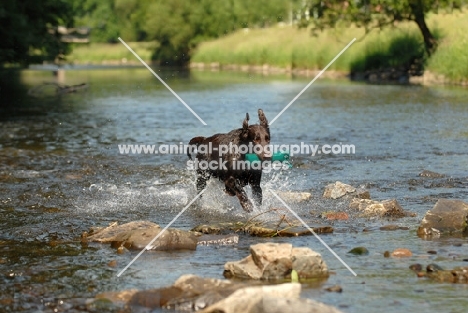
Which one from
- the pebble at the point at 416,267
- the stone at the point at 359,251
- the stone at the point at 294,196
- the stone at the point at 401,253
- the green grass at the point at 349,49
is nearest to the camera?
the pebble at the point at 416,267

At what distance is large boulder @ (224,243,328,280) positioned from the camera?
784 cm

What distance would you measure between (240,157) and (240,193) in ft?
1.55

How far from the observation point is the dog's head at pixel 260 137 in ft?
35.9

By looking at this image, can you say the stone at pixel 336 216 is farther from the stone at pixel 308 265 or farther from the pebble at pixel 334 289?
the pebble at pixel 334 289

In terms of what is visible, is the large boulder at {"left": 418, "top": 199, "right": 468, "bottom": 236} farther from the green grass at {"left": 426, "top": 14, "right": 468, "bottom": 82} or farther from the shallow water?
the green grass at {"left": 426, "top": 14, "right": 468, "bottom": 82}

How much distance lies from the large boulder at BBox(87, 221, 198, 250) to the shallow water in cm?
18

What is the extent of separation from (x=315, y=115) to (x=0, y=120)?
30.9 ft

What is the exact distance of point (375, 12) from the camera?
43.8m

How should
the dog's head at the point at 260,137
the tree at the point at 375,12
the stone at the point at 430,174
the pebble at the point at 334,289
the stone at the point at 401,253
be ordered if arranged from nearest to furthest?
the pebble at the point at 334,289 < the stone at the point at 401,253 < the dog's head at the point at 260,137 < the stone at the point at 430,174 < the tree at the point at 375,12

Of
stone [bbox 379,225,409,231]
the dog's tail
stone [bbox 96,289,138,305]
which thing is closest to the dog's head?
the dog's tail

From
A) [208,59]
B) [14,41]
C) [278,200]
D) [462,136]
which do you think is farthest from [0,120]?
[208,59]

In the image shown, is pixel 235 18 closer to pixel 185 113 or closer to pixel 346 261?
pixel 185 113

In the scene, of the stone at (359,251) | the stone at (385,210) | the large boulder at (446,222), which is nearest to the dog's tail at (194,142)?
the stone at (385,210)

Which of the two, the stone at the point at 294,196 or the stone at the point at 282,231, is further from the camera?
the stone at the point at 294,196
